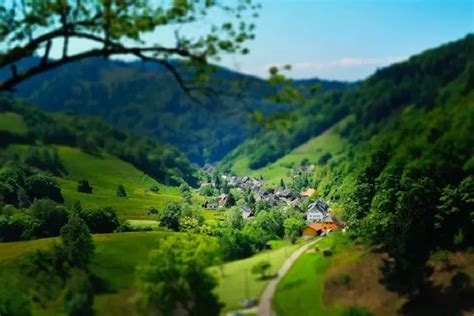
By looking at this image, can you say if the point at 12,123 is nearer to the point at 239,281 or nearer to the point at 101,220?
the point at 101,220

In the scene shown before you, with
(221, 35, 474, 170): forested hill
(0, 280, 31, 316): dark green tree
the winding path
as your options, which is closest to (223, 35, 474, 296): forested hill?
the winding path

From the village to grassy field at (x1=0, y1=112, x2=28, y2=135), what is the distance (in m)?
15.4

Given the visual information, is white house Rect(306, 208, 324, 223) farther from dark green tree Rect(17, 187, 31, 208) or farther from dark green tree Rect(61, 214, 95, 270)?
dark green tree Rect(17, 187, 31, 208)

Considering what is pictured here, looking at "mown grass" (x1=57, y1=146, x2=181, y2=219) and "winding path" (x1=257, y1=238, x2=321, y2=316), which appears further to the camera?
"mown grass" (x1=57, y1=146, x2=181, y2=219)

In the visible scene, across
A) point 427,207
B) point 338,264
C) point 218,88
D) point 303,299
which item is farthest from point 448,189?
point 218,88

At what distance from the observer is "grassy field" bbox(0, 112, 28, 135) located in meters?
32.7

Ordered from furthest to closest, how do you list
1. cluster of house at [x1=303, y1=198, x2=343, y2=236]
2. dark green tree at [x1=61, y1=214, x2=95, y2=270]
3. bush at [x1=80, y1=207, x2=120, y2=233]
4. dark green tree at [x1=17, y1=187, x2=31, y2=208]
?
cluster of house at [x1=303, y1=198, x2=343, y2=236] < dark green tree at [x1=17, y1=187, x2=31, y2=208] < bush at [x1=80, y1=207, x2=120, y2=233] < dark green tree at [x1=61, y1=214, x2=95, y2=270]

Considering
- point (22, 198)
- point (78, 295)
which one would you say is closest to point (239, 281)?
point (78, 295)

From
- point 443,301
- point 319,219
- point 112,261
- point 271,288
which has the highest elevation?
point 319,219

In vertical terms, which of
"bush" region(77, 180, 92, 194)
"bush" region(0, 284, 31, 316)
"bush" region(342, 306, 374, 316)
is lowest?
"bush" region(342, 306, 374, 316)

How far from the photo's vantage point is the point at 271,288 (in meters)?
16.8

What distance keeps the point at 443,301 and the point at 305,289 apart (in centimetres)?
429

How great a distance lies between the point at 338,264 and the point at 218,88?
10991 millimetres

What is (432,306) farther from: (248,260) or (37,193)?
(37,193)
